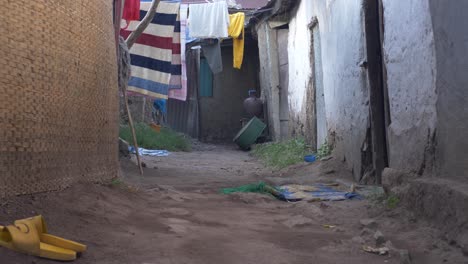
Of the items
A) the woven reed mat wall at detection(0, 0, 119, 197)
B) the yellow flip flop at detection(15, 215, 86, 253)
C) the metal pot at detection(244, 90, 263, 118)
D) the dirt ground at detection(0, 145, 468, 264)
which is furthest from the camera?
the metal pot at detection(244, 90, 263, 118)

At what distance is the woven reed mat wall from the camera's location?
2604 millimetres

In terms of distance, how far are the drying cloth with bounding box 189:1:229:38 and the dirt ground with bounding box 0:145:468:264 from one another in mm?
8033

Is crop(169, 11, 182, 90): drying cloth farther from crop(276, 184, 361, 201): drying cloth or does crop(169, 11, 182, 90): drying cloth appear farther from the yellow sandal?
the yellow sandal

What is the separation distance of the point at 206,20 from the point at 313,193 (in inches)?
322

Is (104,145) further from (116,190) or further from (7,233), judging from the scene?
(7,233)

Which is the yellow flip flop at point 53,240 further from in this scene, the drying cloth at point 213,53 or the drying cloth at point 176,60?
the drying cloth at point 213,53

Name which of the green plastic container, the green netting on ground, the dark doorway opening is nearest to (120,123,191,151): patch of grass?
the green plastic container

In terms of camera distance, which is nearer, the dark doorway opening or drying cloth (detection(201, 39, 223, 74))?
the dark doorway opening

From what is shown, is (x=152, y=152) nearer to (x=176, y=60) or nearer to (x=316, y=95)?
(x=176, y=60)

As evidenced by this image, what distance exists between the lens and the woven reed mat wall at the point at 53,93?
2.60m

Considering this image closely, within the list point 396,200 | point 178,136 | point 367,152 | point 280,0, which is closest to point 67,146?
point 396,200

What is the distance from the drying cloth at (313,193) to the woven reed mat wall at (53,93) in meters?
1.71

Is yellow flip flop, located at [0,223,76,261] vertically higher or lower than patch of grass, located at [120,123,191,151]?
higher

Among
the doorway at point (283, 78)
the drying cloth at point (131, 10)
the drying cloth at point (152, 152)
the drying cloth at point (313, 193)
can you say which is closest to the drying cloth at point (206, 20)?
the doorway at point (283, 78)
